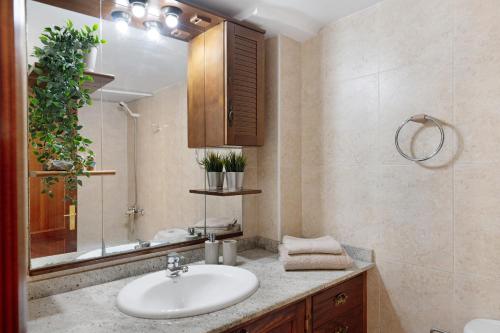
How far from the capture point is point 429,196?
4.91 feet

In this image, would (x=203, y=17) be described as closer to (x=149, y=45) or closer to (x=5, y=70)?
(x=149, y=45)

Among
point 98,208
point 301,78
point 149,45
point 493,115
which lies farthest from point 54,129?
point 493,115

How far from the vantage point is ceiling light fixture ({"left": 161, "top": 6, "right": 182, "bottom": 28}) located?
5.03ft

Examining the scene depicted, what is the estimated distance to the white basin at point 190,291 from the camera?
113 cm

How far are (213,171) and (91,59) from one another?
80cm

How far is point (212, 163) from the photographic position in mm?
1778

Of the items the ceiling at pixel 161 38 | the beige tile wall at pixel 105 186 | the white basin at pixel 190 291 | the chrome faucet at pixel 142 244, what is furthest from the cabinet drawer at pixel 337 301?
the ceiling at pixel 161 38

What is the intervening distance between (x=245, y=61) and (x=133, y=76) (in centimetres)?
61

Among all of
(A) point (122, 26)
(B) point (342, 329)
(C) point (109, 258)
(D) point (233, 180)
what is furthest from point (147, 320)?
(A) point (122, 26)

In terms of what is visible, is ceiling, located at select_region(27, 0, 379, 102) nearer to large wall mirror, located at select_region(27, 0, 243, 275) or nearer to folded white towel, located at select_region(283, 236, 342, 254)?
large wall mirror, located at select_region(27, 0, 243, 275)

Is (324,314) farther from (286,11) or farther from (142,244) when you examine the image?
(286,11)

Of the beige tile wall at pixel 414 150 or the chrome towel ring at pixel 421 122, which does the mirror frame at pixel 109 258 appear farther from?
the chrome towel ring at pixel 421 122

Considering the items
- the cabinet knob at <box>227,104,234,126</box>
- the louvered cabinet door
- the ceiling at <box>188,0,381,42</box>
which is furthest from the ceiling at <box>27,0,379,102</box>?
the cabinet knob at <box>227,104,234,126</box>

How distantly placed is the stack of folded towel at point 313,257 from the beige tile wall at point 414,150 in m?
0.24
